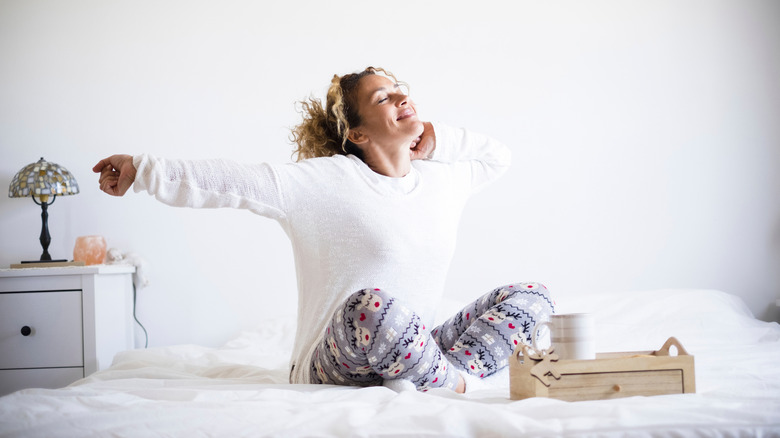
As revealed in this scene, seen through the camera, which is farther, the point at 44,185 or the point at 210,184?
the point at 44,185

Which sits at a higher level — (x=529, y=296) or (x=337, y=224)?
(x=337, y=224)

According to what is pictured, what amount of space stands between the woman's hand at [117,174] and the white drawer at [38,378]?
3.56ft

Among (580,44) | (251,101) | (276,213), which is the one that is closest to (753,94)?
(580,44)

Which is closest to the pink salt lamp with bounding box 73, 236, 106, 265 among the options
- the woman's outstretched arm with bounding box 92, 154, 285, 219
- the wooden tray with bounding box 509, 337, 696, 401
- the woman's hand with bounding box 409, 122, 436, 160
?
the woman's outstretched arm with bounding box 92, 154, 285, 219

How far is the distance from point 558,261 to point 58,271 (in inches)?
69.0

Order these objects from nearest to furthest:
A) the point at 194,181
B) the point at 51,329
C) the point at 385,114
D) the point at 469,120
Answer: the point at 194,181 < the point at 385,114 < the point at 51,329 < the point at 469,120

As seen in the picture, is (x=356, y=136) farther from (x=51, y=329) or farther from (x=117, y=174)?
(x=51, y=329)

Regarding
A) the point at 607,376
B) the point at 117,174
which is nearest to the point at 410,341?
the point at 607,376

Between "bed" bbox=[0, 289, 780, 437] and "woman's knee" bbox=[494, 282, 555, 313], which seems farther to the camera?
"woman's knee" bbox=[494, 282, 555, 313]

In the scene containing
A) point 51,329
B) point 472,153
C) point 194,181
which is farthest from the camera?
point 51,329

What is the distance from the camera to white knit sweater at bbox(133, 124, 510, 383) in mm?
1435

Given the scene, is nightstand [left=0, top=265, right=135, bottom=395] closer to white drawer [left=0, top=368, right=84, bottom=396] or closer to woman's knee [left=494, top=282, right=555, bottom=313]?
white drawer [left=0, top=368, right=84, bottom=396]

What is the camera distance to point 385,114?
5.71 feet

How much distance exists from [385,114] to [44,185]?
4.23 ft
